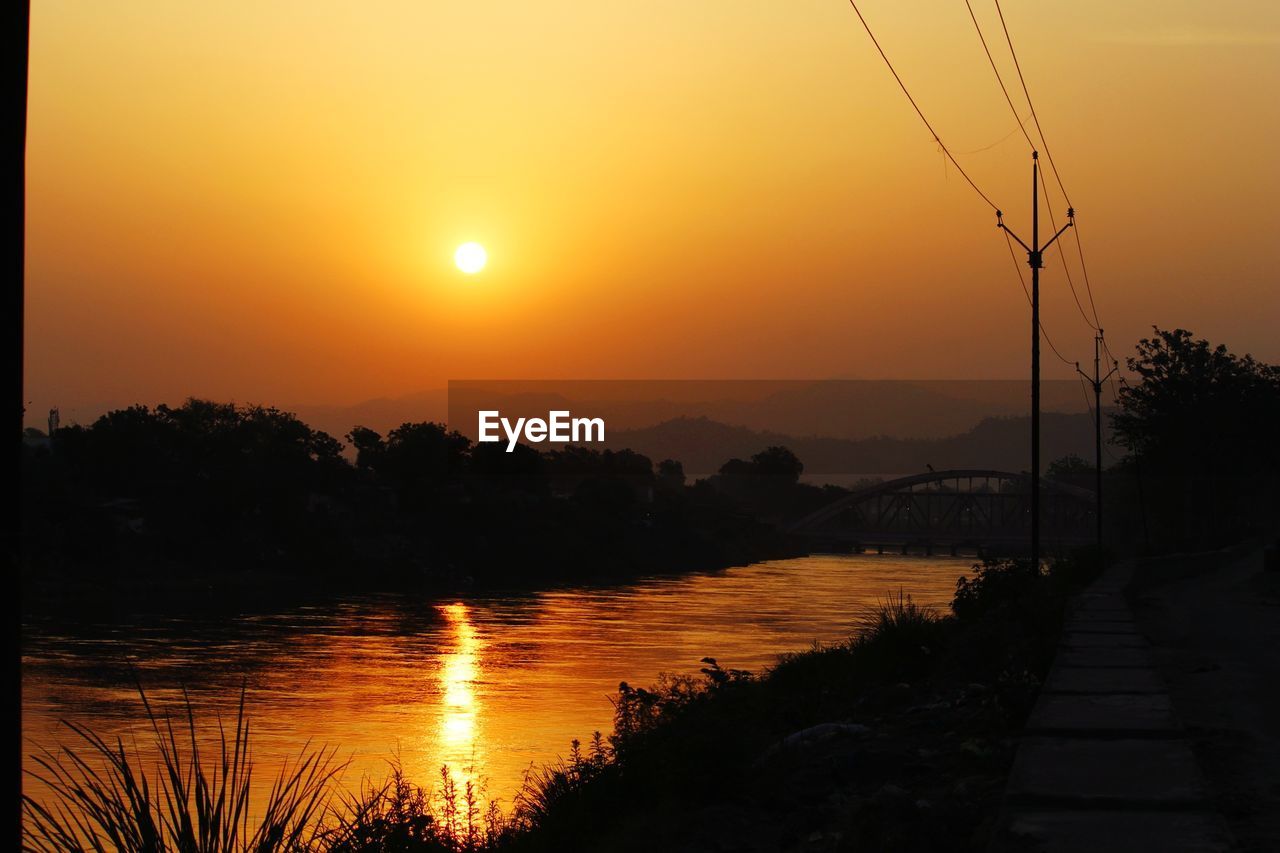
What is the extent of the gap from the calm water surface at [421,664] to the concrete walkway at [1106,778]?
1706 centimetres

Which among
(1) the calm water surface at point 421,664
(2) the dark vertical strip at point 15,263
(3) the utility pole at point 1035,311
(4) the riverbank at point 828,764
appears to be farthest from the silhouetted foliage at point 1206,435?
(2) the dark vertical strip at point 15,263

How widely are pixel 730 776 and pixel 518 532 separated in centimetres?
12208

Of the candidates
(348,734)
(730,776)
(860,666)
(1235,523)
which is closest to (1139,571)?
(860,666)

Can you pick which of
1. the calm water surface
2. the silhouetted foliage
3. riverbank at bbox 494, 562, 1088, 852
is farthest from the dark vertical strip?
the silhouetted foliage

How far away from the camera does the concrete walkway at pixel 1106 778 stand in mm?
A: 7012

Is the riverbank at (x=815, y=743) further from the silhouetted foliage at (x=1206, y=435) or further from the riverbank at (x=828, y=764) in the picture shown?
the silhouetted foliage at (x=1206, y=435)

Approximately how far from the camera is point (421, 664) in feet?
197

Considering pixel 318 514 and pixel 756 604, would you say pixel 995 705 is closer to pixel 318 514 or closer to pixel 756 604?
pixel 756 604

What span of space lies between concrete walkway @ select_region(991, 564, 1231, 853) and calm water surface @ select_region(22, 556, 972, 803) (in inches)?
672

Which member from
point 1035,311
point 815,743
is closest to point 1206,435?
point 1035,311

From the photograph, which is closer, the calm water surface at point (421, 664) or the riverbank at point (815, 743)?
the riverbank at point (815, 743)

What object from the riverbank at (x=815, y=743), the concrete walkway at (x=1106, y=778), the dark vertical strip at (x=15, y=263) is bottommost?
the riverbank at (x=815, y=743)

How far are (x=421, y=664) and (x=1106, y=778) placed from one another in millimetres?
53519

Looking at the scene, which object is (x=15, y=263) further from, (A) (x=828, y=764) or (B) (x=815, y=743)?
(B) (x=815, y=743)
